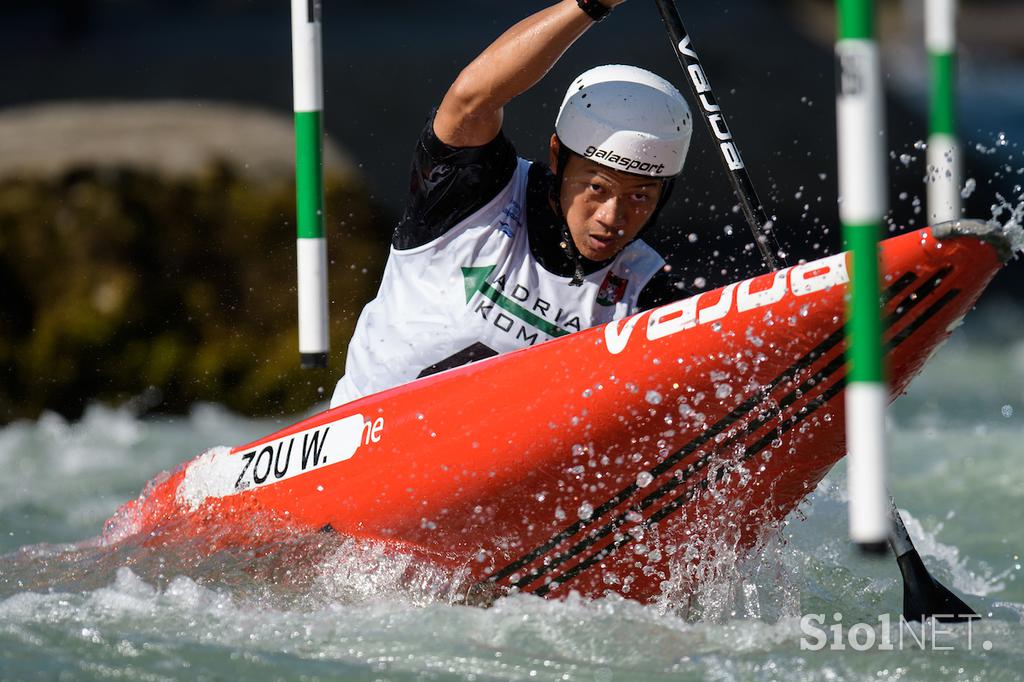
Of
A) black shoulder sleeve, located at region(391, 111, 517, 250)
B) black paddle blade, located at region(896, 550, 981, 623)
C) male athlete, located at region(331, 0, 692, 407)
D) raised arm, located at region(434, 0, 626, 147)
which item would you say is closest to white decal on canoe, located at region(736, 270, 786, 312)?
male athlete, located at region(331, 0, 692, 407)

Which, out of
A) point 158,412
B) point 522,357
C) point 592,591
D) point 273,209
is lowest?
point 592,591

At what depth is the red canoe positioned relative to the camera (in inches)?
105

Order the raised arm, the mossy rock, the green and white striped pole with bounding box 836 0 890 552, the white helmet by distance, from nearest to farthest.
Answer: the green and white striped pole with bounding box 836 0 890 552 → the raised arm → the white helmet → the mossy rock

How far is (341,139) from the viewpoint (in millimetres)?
8711

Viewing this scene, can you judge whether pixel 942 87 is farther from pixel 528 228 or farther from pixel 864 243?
pixel 864 243

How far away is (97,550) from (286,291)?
347 cm

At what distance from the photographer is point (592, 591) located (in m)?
3.07

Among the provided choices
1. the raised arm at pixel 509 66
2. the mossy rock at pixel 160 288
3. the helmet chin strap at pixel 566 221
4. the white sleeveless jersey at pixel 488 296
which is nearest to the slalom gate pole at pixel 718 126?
the helmet chin strap at pixel 566 221

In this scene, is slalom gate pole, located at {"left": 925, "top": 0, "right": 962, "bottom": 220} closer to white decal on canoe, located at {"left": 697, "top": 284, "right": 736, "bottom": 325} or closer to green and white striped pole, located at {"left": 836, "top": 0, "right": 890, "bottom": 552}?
white decal on canoe, located at {"left": 697, "top": 284, "right": 736, "bottom": 325}

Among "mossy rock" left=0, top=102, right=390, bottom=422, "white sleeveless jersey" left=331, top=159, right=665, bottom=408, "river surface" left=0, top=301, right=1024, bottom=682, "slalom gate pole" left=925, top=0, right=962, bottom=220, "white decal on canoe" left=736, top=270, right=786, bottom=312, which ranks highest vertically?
"mossy rock" left=0, top=102, right=390, bottom=422

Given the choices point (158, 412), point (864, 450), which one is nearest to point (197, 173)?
point (158, 412)

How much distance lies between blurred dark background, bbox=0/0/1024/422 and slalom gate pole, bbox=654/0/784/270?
239 millimetres

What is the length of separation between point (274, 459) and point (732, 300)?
1.26 meters

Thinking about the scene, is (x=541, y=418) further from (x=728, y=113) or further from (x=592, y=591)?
(x=728, y=113)
